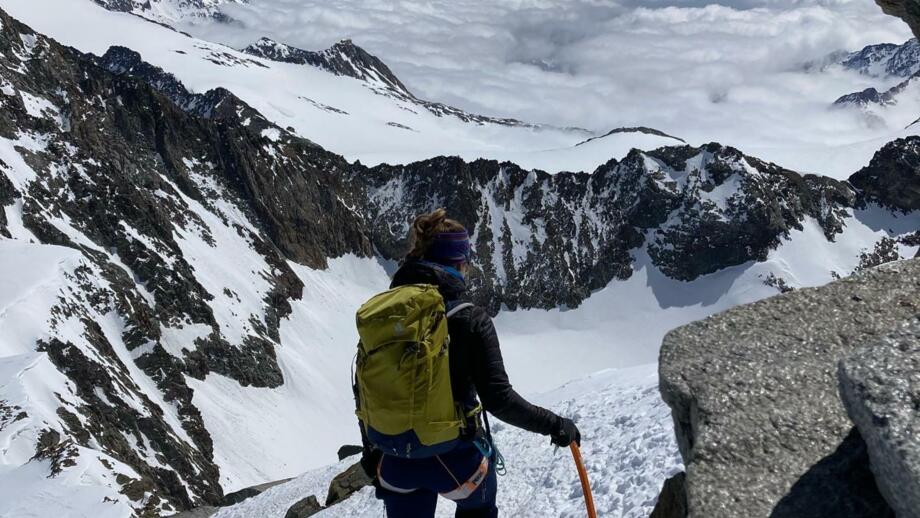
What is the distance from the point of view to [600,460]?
13258 mm

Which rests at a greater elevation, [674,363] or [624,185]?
[674,363]

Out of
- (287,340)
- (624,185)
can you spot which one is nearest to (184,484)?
(287,340)

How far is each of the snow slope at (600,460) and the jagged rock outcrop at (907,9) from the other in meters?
7.60

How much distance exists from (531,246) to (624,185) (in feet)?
89.9

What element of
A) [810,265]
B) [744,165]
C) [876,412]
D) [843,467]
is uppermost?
[876,412]

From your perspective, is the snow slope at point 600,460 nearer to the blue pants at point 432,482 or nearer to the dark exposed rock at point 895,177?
the blue pants at point 432,482

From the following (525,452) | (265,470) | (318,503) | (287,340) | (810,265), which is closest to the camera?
(525,452)

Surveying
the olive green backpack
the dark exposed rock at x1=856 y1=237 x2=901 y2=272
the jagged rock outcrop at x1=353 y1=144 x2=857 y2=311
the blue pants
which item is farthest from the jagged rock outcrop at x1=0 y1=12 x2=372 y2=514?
the dark exposed rock at x1=856 y1=237 x2=901 y2=272

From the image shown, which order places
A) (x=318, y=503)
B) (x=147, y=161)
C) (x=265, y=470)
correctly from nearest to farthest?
(x=318, y=503) → (x=265, y=470) → (x=147, y=161)

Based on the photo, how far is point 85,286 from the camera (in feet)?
227

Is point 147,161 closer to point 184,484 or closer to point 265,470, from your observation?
point 265,470

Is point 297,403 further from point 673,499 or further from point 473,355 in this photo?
point 473,355

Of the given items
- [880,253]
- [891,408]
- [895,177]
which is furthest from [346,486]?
[895,177]

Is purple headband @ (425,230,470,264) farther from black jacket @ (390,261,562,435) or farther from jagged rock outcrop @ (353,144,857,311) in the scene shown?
jagged rock outcrop @ (353,144,857,311)
